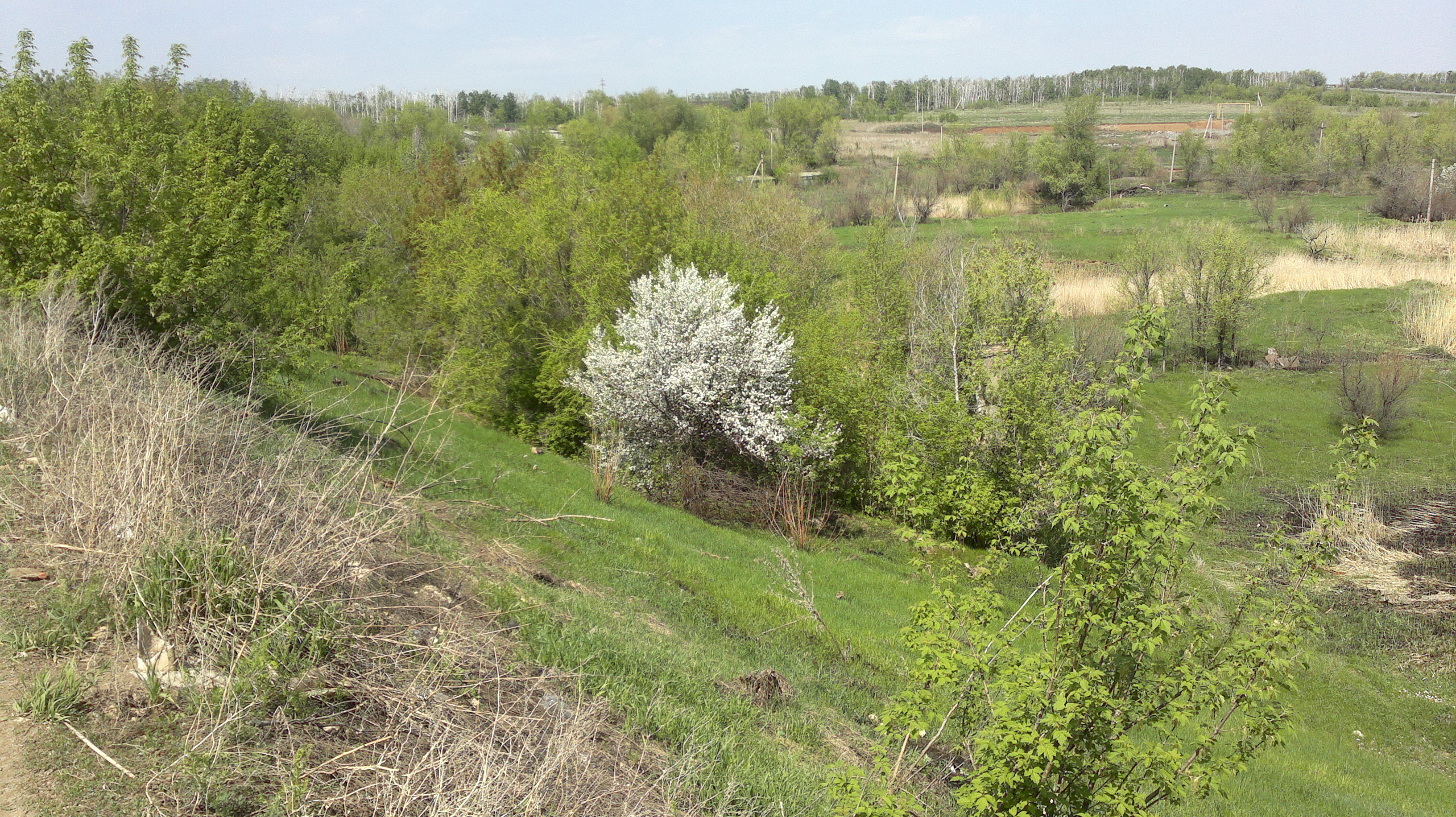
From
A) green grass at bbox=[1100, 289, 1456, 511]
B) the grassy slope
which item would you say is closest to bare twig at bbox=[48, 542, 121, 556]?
the grassy slope

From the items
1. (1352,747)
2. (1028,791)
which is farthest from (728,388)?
(1028,791)

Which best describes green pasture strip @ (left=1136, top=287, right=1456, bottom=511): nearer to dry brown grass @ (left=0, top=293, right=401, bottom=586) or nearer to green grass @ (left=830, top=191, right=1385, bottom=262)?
green grass @ (left=830, top=191, right=1385, bottom=262)

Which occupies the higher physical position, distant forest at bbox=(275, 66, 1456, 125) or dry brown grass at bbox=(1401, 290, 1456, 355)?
distant forest at bbox=(275, 66, 1456, 125)

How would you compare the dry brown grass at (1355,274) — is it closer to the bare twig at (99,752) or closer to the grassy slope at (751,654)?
the grassy slope at (751,654)

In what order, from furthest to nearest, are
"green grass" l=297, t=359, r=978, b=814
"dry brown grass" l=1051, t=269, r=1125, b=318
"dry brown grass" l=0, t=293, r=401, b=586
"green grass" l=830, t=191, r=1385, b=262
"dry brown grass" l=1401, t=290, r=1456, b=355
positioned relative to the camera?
1. "green grass" l=830, t=191, r=1385, b=262
2. "dry brown grass" l=1051, t=269, r=1125, b=318
3. "dry brown grass" l=1401, t=290, r=1456, b=355
4. "green grass" l=297, t=359, r=978, b=814
5. "dry brown grass" l=0, t=293, r=401, b=586

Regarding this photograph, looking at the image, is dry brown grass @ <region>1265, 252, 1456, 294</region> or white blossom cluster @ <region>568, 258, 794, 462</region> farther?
dry brown grass @ <region>1265, 252, 1456, 294</region>

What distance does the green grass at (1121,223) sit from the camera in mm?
45594

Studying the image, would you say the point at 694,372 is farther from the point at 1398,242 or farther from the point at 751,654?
the point at 1398,242

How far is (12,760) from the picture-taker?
427 centimetres

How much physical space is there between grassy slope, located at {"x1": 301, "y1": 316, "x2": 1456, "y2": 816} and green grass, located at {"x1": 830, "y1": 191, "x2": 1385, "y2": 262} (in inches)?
940

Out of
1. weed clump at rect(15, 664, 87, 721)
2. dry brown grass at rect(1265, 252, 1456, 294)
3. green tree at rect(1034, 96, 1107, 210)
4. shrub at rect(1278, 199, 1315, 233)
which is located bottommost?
weed clump at rect(15, 664, 87, 721)

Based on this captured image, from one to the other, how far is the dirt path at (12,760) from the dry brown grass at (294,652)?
0.24m

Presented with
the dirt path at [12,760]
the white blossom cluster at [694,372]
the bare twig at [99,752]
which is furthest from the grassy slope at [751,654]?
the dirt path at [12,760]

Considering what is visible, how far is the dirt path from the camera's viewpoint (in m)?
4.02
